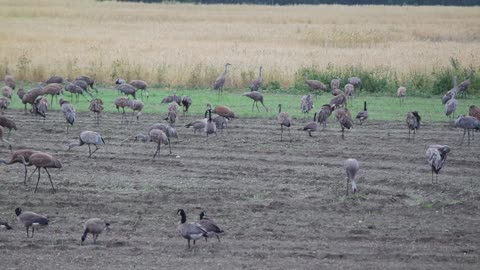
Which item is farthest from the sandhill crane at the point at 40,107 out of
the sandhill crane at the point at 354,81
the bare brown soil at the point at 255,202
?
the sandhill crane at the point at 354,81

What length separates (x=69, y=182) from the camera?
15938mm

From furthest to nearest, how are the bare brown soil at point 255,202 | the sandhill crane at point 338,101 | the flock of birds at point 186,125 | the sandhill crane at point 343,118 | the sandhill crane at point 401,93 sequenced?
the sandhill crane at point 401,93
the sandhill crane at point 338,101
the sandhill crane at point 343,118
the flock of birds at point 186,125
the bare brown soil at point 255,202

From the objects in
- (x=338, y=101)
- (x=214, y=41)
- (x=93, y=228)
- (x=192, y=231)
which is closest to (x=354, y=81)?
(x=338, y=101)

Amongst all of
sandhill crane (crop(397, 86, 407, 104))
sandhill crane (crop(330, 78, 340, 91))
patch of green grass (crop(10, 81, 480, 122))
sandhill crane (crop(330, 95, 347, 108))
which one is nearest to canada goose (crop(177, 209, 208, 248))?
sandhill crane (crop(330, 95, 347, 108))

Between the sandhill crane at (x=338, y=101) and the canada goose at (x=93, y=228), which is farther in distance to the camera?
the sandhill crane at (x=338, y=101)

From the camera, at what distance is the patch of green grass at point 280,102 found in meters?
26.1

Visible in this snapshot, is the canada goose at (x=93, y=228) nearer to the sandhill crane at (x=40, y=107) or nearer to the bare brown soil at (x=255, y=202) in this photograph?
the bare brown soil at (x=255, y=202)

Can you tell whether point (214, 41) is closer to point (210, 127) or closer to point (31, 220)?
point (210, 127)

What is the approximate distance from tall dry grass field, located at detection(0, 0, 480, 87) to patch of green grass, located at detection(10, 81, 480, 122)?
8.32 ft

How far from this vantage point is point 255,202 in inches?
573

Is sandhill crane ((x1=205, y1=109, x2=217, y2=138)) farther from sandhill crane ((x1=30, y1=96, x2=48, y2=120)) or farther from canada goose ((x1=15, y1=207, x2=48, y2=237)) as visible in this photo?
canada goose ((x1=15, y1=207, x2=48, y2=237))

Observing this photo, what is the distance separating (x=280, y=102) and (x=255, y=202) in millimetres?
14585

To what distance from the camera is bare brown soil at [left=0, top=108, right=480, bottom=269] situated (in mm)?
11336

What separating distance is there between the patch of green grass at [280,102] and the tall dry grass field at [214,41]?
8.32ft
